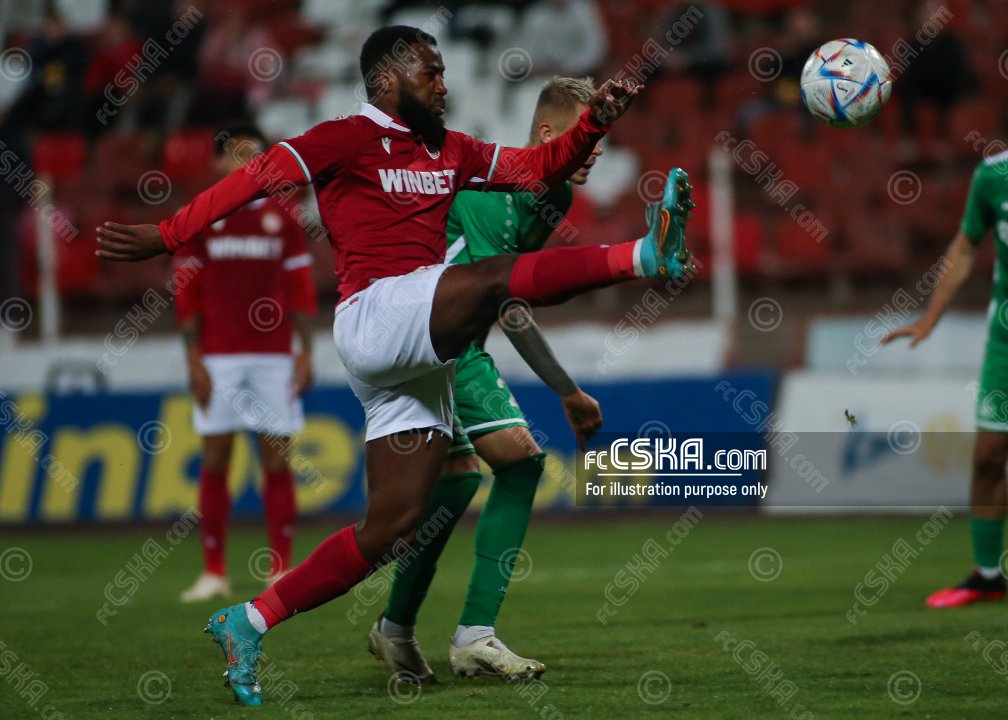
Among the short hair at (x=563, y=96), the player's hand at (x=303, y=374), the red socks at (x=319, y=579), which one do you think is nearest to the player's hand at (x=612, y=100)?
the short hair at (x=563, y=96)

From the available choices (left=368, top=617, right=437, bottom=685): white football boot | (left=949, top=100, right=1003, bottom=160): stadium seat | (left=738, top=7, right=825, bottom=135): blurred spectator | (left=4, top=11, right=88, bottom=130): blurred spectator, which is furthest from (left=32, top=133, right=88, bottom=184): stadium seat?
(left=368, top=617, right=437, bottom=685): white football boot

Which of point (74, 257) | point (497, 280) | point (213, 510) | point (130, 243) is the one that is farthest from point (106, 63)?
point (497, 280)

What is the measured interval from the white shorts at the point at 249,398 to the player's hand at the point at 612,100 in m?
4.03

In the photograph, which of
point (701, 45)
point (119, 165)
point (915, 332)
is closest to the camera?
point (915, 332)

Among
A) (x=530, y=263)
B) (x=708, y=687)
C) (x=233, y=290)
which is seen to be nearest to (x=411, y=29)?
(x=530, y=263)

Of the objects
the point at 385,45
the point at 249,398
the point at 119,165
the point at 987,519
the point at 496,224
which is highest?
the point at 385,45

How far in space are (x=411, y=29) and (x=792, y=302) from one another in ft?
29.6

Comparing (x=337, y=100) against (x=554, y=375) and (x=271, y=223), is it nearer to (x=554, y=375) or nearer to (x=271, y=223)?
(x=271, y=223)

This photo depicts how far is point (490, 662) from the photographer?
4.81 meters

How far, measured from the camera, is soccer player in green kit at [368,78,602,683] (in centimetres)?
484

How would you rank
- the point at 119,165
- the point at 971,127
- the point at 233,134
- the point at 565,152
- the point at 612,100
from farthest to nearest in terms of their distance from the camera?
the point at 119,165, the point at 971,127, the point at 233,134, the point at 565,152, the point at 612,100

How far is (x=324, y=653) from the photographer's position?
556 cm

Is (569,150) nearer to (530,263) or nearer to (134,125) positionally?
(530,263)

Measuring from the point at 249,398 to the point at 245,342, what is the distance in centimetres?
33
